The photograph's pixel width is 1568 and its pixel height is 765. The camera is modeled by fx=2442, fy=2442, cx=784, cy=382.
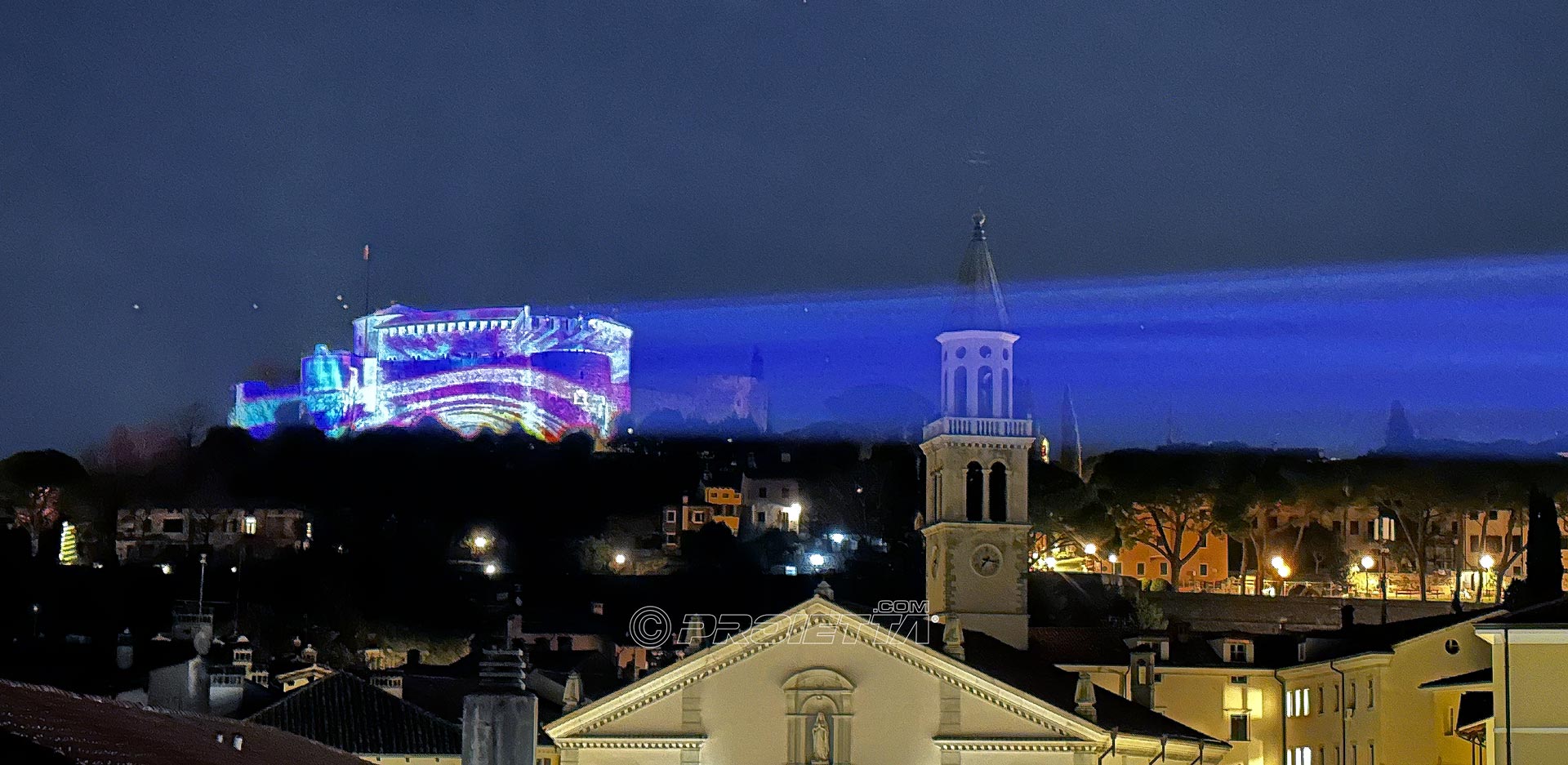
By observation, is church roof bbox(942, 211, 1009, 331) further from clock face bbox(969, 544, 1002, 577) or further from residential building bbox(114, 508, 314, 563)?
residential building bbox(114, 508, 314, 563)

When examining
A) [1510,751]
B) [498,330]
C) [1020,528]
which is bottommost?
[1510,751]

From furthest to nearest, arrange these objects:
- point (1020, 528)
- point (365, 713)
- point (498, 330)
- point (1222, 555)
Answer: point (498, 330), point (1222, 555), point (1020, 528), point (365, 713)

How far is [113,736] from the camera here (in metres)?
14.8

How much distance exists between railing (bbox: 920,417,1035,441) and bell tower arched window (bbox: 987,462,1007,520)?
922 millimetres

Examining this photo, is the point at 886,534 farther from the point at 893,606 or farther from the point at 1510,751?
the point at 1510,751

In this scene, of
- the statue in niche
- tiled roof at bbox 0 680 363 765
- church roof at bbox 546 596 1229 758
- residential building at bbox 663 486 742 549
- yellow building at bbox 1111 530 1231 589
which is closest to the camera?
tiled roof at bbox 0 680 363 765

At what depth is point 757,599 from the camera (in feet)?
345

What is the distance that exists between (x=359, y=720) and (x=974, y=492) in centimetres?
1740

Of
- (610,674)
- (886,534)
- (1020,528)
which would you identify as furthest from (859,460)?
(1020,528)

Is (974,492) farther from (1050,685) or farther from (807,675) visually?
(807,675)

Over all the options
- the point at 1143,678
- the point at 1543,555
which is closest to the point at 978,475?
the point at 1143,678

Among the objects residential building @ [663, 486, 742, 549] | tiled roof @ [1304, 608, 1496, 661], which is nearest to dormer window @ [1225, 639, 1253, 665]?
tiled roof @ [1304, 608, 1496, 661]

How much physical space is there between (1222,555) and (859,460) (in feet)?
108

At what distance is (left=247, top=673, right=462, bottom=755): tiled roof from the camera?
5297 centimetres
